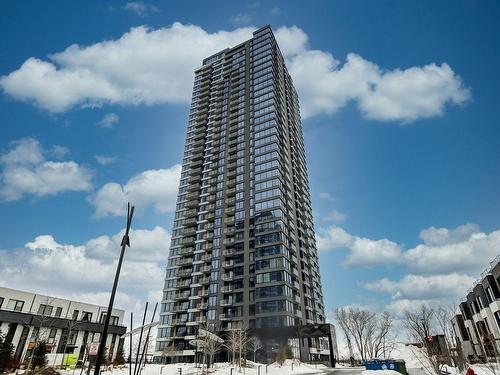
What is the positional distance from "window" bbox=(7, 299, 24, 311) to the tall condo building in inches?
1222

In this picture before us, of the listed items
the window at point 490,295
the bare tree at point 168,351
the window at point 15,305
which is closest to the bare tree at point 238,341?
the bare tree at point 168,351

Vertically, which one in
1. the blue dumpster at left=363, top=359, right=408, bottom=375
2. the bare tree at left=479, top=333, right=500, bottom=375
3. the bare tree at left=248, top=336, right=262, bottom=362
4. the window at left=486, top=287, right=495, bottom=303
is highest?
the window at left=486, top=287, right=495, bottom=303

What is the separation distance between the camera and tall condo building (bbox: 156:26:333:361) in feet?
229

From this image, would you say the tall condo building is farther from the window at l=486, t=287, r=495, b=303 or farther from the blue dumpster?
the blue dumpster

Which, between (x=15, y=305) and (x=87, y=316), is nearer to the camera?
(x=15, y=305)

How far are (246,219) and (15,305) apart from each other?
50525 millimetres

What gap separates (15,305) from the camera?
57375 mm

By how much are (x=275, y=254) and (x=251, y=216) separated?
1378 cm

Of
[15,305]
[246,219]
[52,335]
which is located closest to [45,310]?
[15,305]

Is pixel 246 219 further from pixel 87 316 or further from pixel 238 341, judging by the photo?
Result: pixel 87 316

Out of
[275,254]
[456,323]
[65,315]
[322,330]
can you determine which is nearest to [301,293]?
[275,254]

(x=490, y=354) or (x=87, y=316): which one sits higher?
(x=87, y=316)

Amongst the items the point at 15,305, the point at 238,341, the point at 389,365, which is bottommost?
the point at 389,365

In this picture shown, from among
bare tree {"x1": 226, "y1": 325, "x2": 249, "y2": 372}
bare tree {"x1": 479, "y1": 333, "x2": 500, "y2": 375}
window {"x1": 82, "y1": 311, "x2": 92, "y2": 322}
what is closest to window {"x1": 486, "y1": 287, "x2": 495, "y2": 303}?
bare tree {"x1": 479, "y1": 333, "x2": 500, "y2": 375}
